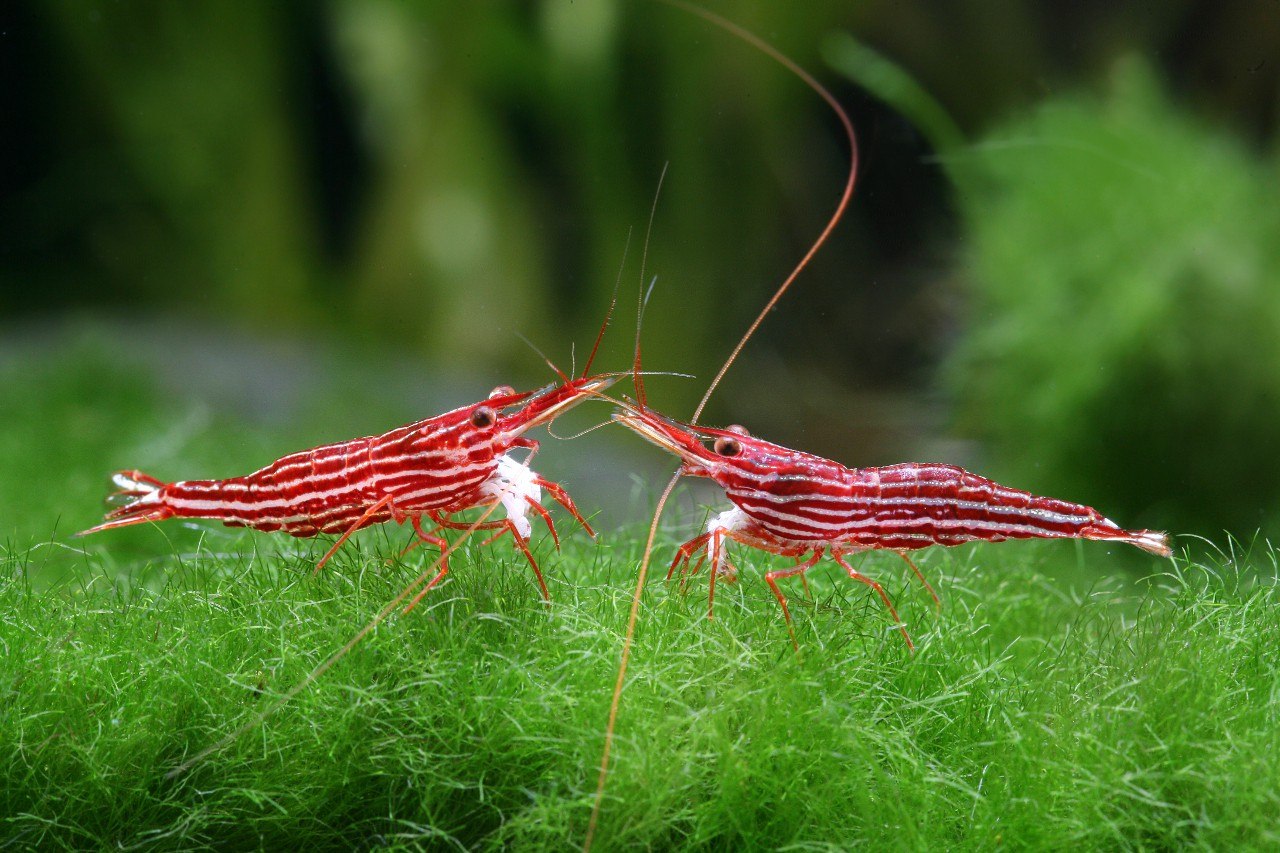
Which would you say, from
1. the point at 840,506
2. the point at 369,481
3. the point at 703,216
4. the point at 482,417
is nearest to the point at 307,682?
the point at 369,481

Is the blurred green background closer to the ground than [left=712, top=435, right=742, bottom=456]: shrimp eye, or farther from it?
farther from it

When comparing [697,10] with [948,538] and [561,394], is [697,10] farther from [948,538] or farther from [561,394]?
[948,538]

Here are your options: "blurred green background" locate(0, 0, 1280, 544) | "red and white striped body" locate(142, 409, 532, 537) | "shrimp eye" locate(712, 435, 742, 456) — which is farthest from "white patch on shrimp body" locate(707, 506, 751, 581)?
"blurred green background" locate(0, 0, 1280, 544)

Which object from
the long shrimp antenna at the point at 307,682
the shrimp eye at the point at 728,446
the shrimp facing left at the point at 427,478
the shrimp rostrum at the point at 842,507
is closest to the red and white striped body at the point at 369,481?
the shrimp facing left at the point at 427,478

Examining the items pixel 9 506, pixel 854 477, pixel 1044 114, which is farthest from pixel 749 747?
pixel 9 506

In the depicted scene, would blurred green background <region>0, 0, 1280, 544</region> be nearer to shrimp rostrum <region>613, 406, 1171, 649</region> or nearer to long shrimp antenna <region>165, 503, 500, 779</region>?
shrimp rostrum <region>613, 406, 1171, 649</region>

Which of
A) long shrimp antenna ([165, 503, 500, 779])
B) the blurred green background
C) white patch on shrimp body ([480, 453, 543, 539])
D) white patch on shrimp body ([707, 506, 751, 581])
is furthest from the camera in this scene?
the blurred green background
